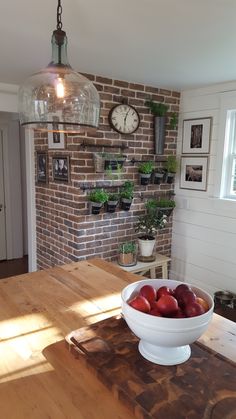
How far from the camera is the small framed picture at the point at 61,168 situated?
2.92 m

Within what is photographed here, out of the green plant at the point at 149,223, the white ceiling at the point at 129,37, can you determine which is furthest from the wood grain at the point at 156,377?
the green plant at the point at 149,223

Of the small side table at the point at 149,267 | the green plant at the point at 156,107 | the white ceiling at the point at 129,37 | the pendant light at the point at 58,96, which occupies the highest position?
the white ceiling at the point at 129,37

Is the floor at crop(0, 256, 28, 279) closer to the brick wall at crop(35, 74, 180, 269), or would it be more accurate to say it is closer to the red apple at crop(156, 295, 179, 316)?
the brick wall at crop(35, 74, 180, 269)

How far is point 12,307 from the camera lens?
140cm

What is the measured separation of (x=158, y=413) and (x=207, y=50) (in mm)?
2132

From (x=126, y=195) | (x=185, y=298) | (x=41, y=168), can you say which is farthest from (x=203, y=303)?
(x=41, y=168)

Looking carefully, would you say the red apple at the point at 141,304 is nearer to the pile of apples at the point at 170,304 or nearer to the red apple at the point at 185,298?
the pile of apples at the point at 170,304

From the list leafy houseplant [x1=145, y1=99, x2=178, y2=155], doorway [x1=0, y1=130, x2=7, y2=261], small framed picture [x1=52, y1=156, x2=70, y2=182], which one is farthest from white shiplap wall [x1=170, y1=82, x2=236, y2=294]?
doorway [x1=0, y1=130, x2=7, y2=261]

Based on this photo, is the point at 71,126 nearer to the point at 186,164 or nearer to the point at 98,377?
the point at 98,377

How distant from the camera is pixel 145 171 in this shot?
3182 mm

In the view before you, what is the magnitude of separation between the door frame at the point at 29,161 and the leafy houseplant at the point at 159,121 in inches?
54.5

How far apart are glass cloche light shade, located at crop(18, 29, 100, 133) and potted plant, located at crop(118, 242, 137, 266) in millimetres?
1887

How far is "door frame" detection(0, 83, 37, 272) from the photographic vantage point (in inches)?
126

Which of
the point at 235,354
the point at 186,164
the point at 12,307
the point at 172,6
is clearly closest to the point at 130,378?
the point at 235,354
